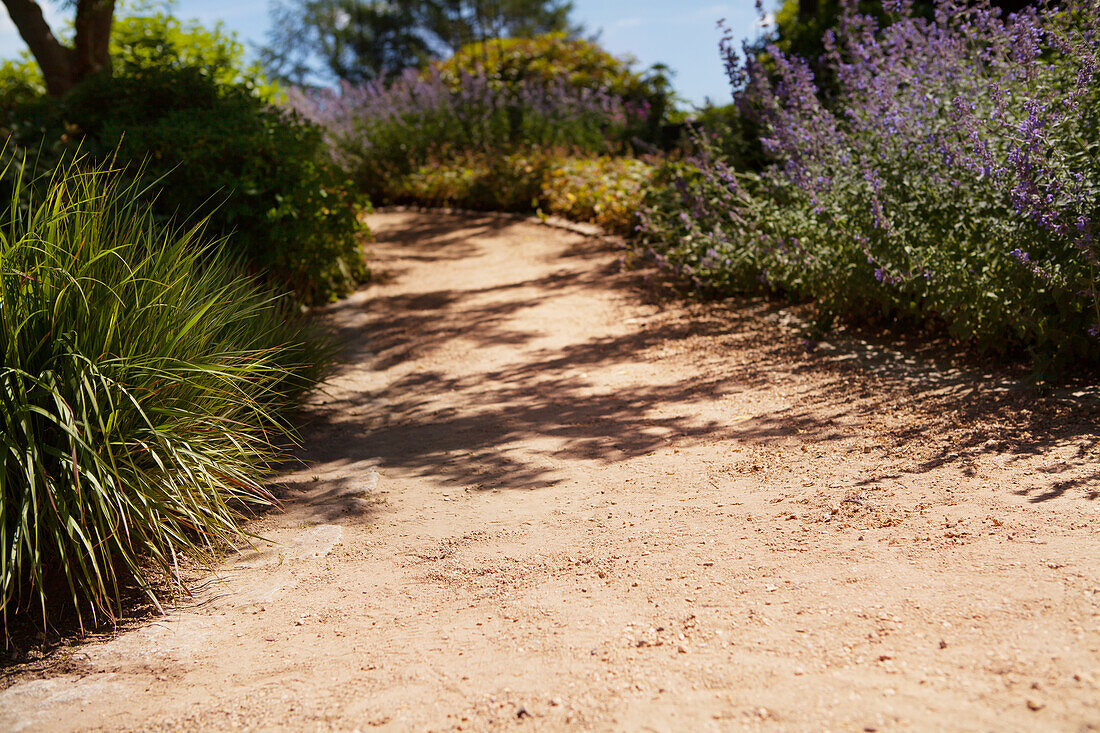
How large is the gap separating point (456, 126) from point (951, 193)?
9.59 meters

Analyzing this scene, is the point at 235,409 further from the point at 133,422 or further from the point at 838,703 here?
the point at 838,703

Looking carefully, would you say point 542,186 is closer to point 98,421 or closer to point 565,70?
point 565,70

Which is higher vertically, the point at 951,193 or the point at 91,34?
the point at 91,34

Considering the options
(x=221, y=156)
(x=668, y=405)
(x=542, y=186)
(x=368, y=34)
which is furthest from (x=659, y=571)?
(x=368, y=34)

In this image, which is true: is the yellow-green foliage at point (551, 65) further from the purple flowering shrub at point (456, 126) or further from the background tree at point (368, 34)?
the background tree at point (368, 34)

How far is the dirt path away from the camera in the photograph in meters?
2.25

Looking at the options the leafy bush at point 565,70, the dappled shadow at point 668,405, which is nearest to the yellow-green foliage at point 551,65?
the leafy bush at point 565,70

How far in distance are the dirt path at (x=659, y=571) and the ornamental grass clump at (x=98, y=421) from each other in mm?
312

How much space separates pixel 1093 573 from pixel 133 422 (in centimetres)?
322

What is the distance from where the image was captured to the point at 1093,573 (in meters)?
2.60

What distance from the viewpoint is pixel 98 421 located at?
2.88 meters

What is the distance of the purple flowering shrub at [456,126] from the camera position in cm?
1274

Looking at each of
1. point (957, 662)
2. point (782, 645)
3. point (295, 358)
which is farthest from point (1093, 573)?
point (295, 358)

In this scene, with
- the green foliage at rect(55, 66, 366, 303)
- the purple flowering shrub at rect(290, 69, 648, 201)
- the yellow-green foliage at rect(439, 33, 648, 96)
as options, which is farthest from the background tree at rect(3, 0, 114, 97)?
the yellow-green foliage at rect(439, 33, 648, 96)
